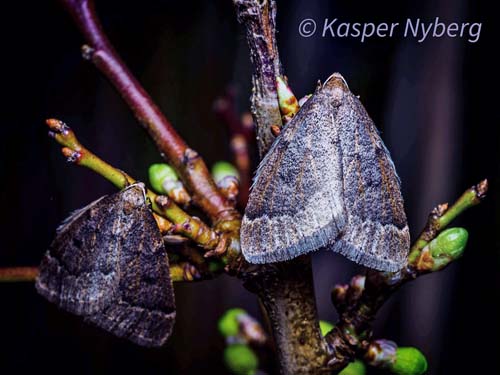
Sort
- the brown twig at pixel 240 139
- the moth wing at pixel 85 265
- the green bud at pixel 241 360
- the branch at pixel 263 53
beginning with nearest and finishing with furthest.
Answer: the branch at pixel 263 53
the moth wing at pixel 85 265
the green bud at pixel 241 360
the brown twig at pixel 240 139

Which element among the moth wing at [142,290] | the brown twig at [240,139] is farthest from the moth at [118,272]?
the brown twig at [240,139]

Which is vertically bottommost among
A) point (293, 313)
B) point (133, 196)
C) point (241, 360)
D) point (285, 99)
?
point (241, 360)

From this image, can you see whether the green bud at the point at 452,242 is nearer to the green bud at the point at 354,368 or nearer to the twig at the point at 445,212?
the twig at the point at 445,212

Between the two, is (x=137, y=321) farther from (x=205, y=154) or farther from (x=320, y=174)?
(x=205, y=154)

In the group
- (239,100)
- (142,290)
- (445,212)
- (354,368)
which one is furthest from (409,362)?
(239,100)

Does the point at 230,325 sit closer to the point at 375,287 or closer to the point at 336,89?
the point at 375,287

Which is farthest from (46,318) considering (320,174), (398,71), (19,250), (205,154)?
(398,71)

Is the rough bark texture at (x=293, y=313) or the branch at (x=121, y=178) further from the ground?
the branch at (x=121, y=178)
